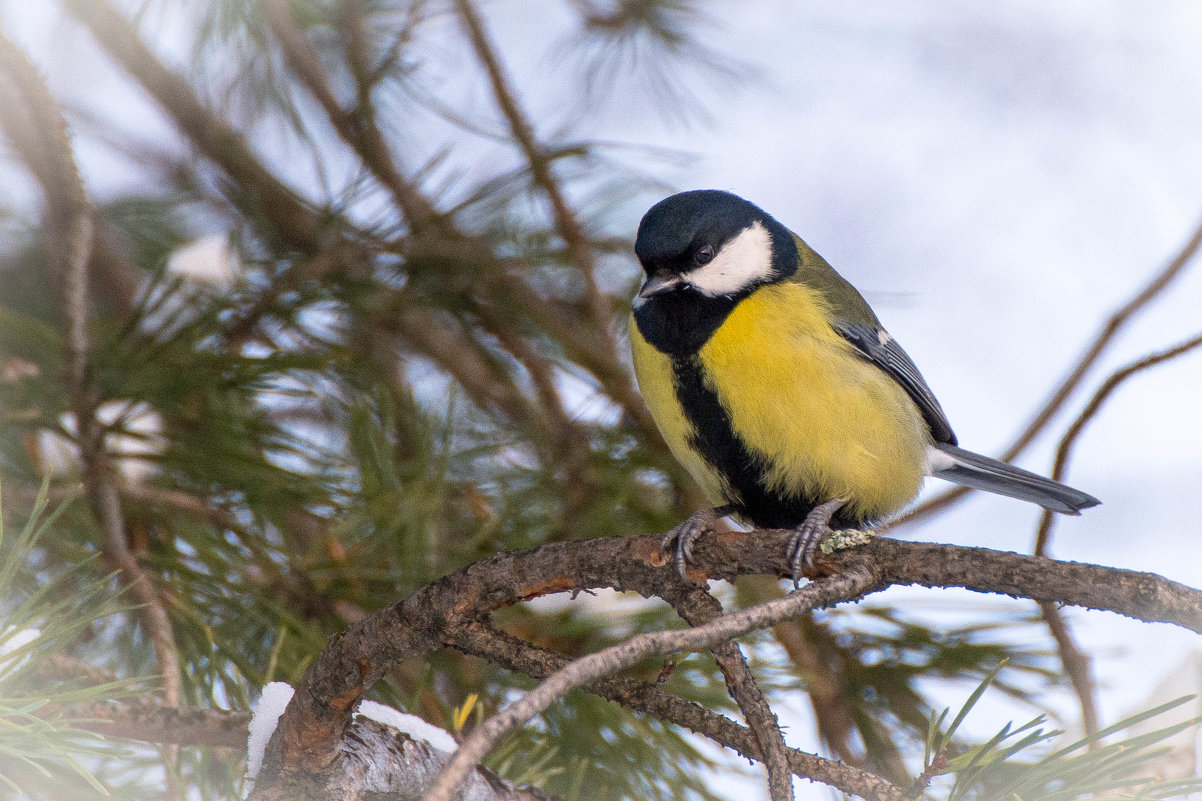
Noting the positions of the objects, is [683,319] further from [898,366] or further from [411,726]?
[411,726]

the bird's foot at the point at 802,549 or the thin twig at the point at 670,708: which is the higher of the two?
the bird's foot at the point at 802,549

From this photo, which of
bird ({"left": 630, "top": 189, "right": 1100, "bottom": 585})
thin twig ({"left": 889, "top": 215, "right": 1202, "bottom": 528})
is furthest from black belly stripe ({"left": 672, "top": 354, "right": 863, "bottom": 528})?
thin twig ({"left": 889, "top": 215, "right": 1202, "bottom": 528})

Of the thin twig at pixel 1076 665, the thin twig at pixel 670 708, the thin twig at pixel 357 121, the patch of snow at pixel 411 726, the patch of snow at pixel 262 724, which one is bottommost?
the patch of snow at pixel 262 724

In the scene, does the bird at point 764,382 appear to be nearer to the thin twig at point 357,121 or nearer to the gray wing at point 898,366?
the gray wing at point 898,366

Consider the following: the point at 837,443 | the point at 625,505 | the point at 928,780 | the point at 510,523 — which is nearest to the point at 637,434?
the point at 625,505

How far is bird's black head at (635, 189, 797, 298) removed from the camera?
2.97 ft

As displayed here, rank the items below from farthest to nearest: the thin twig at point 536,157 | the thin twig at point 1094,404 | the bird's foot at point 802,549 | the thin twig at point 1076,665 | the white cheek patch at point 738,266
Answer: the thin twig at point 536,157 → the white cheek patch at point 738,266 → the thin twig at point 1076,665 → the thin twig at point 1094,404 → the bird's foot at point 802,549

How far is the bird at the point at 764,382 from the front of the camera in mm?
858

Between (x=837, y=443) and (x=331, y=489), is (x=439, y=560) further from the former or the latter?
(x=837, y=443)

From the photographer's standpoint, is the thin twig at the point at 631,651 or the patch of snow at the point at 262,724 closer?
the thin twig at the point at 631,651

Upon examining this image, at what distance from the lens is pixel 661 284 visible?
0.90 m

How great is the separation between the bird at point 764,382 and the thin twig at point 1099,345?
0.19 ft

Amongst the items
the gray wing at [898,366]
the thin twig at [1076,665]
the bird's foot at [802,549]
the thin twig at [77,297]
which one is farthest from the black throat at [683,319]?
the thin twig at [77,297]

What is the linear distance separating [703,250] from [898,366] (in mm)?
243
